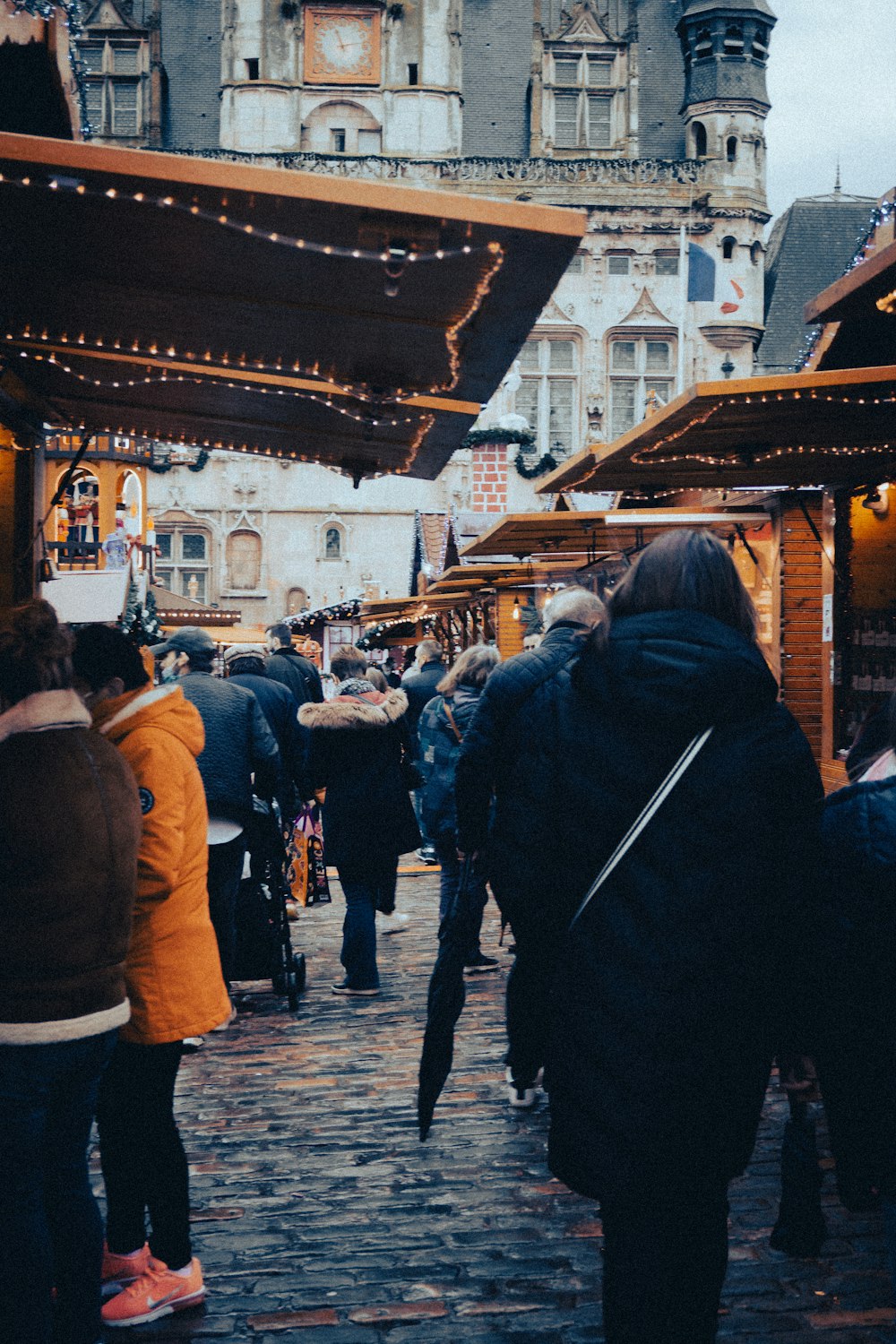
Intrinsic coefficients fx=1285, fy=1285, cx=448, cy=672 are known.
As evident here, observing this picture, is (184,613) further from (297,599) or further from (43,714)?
(43,714)

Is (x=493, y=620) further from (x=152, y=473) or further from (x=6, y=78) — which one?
(x=152, y=473)

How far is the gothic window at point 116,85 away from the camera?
30.5 m

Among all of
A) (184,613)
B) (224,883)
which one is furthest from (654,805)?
(184,613)

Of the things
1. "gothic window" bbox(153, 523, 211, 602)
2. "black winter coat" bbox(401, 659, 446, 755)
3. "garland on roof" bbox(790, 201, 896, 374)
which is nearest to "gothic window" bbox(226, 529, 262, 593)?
"gothic window" bbox(153, 523, 211, 602)

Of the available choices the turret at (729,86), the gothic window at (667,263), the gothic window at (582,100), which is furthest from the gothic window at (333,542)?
the turret at (729,86)

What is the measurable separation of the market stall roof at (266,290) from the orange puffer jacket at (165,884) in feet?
4.03

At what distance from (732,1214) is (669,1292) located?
1.80 metres

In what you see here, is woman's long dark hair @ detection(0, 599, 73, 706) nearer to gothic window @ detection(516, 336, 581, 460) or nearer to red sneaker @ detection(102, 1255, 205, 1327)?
red sneaker @ detection(102, 1255, 205, 1327)

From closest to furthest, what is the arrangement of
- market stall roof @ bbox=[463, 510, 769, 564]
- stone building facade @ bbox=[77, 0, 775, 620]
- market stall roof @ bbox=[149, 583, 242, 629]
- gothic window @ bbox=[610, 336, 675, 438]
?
market stall roof @ bbox=[463, 510, 769, 564] < market stall roof @ bbox=[149, 583, 242, 629] < stone building facade @ bbox=[77, 0, 775, 620] < gothic window @ bbox=[610, 336, 675, 438]

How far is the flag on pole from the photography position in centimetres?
2658

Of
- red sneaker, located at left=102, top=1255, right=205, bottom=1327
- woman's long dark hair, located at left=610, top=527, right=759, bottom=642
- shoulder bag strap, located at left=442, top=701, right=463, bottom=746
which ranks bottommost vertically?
red sneaker, located at left=102, top=1255, right=205, bottom=1327

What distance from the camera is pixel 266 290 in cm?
386

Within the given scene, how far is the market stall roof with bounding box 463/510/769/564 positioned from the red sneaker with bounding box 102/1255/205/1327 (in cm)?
557

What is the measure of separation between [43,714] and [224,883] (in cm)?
302
